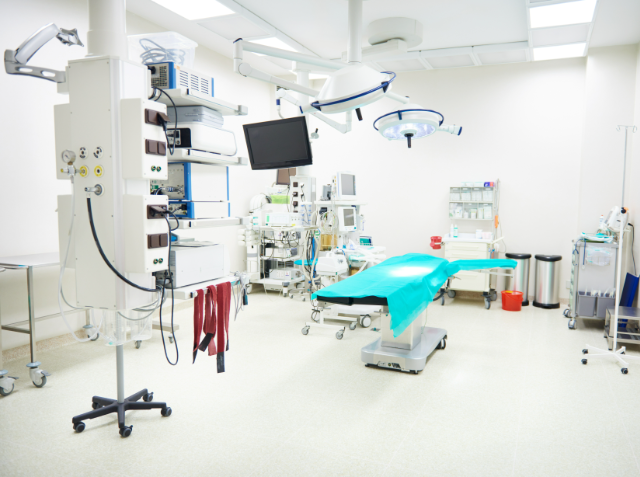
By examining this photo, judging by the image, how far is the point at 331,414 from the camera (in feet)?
9.39

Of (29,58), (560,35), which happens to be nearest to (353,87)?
(29,58)

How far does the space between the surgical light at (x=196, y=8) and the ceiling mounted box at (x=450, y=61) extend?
9.16ft

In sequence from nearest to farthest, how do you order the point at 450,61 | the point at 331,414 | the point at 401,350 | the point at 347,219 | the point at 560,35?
the point at 331,414
the point at 401,350
the point at 560,35
the point at 347,219
the point at 450,61

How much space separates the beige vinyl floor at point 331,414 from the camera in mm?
2320

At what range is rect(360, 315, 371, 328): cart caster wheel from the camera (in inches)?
190

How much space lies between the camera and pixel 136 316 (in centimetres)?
287

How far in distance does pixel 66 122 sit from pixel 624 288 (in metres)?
5.28

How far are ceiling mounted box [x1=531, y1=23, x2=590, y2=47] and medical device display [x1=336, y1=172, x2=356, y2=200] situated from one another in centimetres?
259

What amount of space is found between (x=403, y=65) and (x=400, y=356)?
4.34 m

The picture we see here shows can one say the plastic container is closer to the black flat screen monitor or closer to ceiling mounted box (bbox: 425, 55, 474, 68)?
the black flat screen monitor

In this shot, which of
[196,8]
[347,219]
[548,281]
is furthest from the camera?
[548,281]

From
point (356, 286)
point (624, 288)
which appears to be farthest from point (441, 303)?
point (356, 286)

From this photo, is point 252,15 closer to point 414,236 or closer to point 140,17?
point 140,17

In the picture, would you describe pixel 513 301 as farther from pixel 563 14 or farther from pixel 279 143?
pixel 279 143
